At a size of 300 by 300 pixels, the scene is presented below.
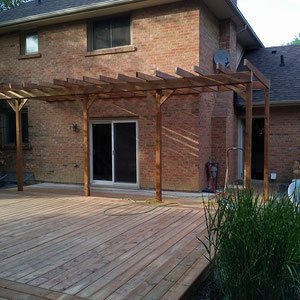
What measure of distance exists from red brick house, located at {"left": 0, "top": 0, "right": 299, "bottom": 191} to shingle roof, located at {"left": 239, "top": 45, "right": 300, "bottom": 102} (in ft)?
3.81

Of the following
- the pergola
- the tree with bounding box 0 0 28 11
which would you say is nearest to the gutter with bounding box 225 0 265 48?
the pergola

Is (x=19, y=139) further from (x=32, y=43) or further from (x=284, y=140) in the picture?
(x=284, y=140)

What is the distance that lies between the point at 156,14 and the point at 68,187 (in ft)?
18.5

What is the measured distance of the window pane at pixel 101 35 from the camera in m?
10.7

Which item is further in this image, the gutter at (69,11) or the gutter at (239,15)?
the gutter at (239,15)

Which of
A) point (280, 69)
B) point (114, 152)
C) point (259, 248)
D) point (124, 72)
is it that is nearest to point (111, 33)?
point (124, 72)

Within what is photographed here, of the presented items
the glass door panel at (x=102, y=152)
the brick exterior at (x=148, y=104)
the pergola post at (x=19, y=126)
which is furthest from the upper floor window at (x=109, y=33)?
the pergola post at (x=19, y=126)

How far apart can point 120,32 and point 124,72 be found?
121cm

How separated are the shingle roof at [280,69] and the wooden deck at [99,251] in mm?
5674

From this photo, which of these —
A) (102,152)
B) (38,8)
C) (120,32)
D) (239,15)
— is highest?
(38,8)

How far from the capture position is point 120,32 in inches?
413

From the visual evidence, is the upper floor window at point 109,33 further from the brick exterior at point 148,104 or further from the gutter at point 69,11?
the gutter at point 69,11

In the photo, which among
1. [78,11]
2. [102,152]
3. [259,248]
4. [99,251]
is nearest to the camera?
[259,248]

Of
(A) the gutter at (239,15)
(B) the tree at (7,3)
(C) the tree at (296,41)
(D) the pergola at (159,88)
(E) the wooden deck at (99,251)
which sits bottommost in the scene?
(E) the wooden deck at (99,251)
